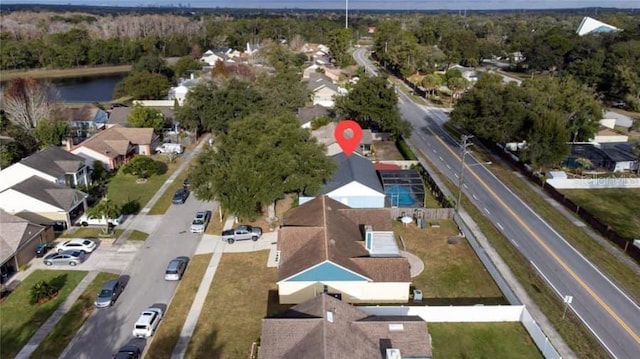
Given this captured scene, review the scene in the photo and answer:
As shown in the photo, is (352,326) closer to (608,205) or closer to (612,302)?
(612,302)

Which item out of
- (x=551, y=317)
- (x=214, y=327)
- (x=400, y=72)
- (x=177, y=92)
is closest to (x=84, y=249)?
(x=214, y=327)

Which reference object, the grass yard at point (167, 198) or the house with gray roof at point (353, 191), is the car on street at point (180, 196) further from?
the house with gray roof at point (353, 191)

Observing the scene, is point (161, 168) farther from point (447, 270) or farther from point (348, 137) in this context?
point (447, 270)

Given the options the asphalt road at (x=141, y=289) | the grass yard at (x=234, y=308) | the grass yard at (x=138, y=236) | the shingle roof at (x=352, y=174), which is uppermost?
the shingle roof at (x=352, y=174)

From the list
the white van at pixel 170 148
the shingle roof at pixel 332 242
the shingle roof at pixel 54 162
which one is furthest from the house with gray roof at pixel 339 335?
the white van at pixel 170 148

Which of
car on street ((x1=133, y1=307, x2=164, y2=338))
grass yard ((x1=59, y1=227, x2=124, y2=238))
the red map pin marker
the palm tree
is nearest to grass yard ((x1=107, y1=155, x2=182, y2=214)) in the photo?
grass yard ((x1=59, y1=227, x2=124, y2=238))

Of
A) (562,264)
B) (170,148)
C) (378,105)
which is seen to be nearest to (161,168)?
(170,148)

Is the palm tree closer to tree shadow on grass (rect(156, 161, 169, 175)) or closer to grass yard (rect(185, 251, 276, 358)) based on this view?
grass yard (rect(185, 251, 276, 358))
